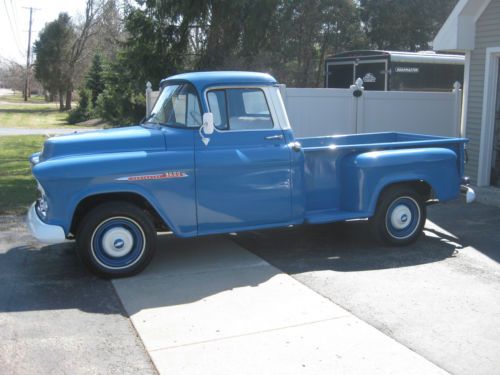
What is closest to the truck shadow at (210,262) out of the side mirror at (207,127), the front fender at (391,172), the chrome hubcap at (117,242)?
the chrome hubcap at (117,242)

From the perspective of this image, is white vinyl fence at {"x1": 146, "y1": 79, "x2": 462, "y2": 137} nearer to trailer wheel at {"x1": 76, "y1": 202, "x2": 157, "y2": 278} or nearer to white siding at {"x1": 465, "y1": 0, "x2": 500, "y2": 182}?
white siding at {"x1": 465, "y1": 0, "x2": 500, "y2": 182}

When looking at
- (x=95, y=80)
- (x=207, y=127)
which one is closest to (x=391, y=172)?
(x=207, y=127)

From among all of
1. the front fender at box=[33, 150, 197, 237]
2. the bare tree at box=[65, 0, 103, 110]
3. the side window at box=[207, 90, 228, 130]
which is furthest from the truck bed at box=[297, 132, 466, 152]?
the bare tree at box=[65, 0, 103, 110]

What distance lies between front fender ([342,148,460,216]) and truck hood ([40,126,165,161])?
223 cm

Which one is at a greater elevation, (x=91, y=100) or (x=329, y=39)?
(x=329, y=39)

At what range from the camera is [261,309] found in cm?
529

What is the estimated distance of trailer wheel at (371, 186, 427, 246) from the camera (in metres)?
7.12

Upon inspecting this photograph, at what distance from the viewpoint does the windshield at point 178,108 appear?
21.0 feet

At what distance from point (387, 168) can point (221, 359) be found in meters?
3.50

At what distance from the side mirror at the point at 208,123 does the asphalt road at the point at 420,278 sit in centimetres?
161

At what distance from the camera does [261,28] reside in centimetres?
1989

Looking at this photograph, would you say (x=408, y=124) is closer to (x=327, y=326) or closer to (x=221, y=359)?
(x=327, y=326)

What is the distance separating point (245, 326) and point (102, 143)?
248 centimetres

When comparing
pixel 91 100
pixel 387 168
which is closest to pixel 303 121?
pixel 387 168
